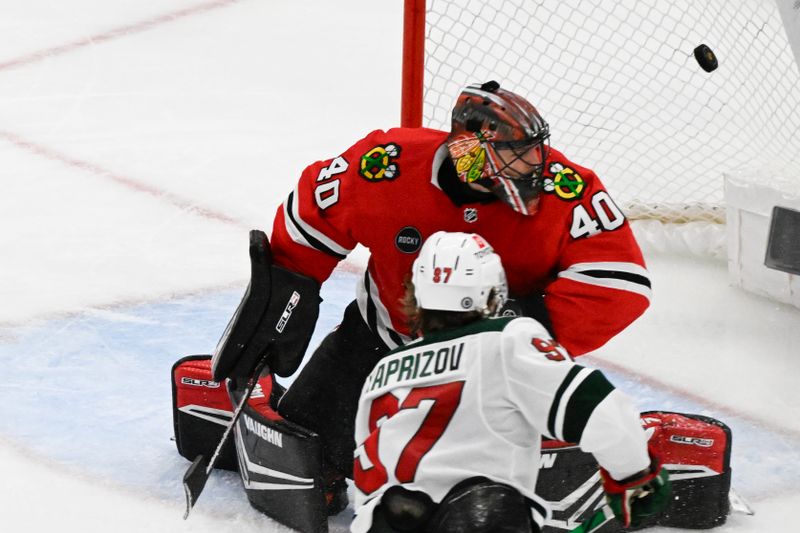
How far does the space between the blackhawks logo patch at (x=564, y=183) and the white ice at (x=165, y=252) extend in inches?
29.9

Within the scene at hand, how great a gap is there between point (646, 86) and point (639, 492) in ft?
9.81

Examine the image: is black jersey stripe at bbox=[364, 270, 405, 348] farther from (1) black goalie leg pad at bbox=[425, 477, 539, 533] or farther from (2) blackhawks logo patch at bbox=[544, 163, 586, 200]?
(1) black goalie leg pad at bbox=[425, 477, 539, 533]

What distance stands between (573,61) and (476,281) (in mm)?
2941

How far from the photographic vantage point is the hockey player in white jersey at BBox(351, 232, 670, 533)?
6.93 ft

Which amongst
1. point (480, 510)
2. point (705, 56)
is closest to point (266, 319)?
point (480, 510)

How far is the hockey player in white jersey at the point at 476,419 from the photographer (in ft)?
6.93

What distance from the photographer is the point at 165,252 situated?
417 centimetres

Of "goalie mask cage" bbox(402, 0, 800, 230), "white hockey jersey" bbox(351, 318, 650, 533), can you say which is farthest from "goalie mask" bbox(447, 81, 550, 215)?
"goalie mask cage" bbox(402, 0, 800, 230)

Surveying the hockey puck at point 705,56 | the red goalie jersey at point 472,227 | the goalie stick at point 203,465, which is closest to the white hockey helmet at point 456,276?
the red goalie jersey at point 472,227

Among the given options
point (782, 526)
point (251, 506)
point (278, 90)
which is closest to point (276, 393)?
point (251, 506)

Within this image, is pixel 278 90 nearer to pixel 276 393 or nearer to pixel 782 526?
pixel 276 393

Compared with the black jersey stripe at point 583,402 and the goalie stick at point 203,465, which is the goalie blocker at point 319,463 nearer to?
the goalie stick at point 203,465

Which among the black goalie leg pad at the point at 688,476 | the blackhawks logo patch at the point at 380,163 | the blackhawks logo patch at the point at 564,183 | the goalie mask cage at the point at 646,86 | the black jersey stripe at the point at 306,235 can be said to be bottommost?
the black goalie leg pad at the point at 688,476

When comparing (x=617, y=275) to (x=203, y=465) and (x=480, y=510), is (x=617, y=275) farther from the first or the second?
(x=203, y=465)
